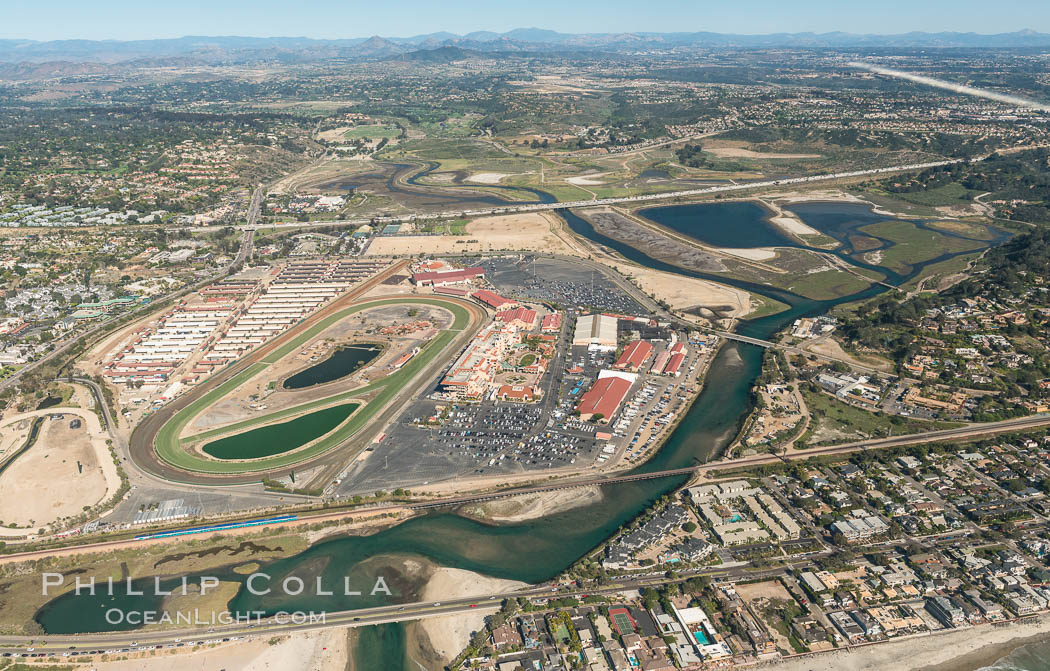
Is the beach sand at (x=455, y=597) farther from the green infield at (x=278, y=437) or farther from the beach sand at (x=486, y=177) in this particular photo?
the beach sand at (x=486, y=177)

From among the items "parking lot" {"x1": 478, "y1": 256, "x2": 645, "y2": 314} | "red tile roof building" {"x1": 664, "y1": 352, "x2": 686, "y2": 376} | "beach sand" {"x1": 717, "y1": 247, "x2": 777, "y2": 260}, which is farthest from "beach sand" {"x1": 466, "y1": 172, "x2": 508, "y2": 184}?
"red tile roof building" {"x1": 664, "y1": 352, "x2": 686, "y2": 376}

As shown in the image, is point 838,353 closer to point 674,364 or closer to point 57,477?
point 674,364

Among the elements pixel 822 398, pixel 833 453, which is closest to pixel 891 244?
pixel 822 398

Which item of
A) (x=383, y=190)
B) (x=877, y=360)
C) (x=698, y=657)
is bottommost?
(x=698, y=657)

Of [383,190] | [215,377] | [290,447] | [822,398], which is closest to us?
[290,447]

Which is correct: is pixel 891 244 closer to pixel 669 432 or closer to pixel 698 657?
pixel 669 432
